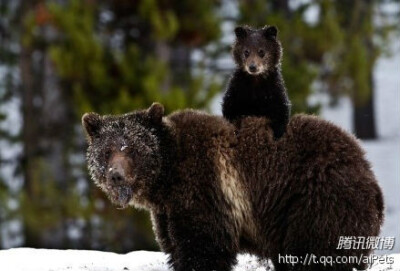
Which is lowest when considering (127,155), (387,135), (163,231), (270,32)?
(163,231)

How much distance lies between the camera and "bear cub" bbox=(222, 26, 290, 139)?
711 cm

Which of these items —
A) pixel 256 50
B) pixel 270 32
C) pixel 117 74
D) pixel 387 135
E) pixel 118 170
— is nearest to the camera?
pixel 118 170

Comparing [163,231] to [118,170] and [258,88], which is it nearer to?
[118,170]

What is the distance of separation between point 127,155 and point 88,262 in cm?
158

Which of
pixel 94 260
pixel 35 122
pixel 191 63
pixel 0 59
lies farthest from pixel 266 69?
pixel 0 59

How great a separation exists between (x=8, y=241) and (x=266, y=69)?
16.5m

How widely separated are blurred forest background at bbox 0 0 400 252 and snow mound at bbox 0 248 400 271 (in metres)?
6.91

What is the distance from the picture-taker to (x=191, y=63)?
62.0 feet

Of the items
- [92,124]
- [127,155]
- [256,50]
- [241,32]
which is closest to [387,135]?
[241,32]

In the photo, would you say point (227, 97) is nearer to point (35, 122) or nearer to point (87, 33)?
point (87, 33)

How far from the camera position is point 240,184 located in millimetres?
6883

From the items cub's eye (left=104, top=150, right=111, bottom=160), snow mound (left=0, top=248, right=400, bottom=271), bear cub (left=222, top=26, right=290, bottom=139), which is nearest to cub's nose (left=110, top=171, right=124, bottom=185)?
cub's eye (left=104, top=150, right=111, bottom=160)

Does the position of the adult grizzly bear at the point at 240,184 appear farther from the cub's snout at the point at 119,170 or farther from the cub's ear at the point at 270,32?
the cub's ear at the point at 270,32

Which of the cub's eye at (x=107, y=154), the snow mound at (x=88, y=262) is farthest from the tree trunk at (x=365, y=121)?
the cub's eye at (x=107, y=154)
